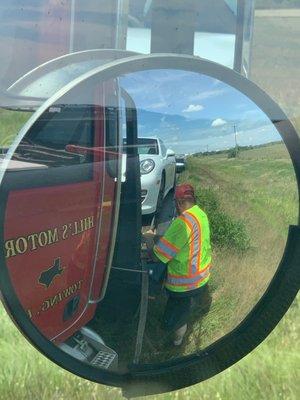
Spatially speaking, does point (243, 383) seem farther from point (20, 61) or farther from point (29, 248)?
point (20, 61)

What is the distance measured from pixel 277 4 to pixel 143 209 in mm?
625

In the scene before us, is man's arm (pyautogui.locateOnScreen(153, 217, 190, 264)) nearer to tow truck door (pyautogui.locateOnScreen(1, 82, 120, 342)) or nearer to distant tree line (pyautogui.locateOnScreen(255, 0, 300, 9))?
tow truck door (pyautogui.locateOnScreen(1, 82, 120, 342))

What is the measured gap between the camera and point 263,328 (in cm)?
193

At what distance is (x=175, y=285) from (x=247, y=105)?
513mm

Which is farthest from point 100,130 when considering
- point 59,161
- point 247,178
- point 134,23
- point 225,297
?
point 225,297

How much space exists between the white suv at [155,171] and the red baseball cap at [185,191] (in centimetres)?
2

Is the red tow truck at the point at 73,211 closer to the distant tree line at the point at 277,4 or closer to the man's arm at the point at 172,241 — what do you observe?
the man's arm at the point at 172,241

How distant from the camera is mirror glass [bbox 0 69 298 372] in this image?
175cm

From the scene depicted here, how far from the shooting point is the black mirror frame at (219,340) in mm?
1717

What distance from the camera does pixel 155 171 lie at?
1795mm

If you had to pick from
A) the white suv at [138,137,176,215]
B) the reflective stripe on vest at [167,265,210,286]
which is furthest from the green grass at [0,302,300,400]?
the white suv at [138,137,176,215]

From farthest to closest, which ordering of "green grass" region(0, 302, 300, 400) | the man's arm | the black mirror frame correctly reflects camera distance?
1. "green grass" region(0, 302, 300, 400)
2. the man's arm
3. the black mirror frame

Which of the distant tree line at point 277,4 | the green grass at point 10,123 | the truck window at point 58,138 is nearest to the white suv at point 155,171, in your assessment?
the truck window at point 58,138

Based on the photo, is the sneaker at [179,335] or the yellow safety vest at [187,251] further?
the sneaker at [179,335]
